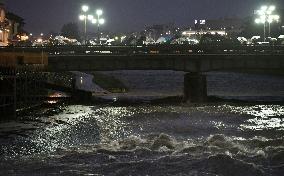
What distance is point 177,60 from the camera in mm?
59031

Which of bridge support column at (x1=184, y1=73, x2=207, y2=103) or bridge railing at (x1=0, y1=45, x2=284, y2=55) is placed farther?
bridge support column at (x1=184, y1=73, x2=207, y2=103)

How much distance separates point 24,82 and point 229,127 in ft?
77.2

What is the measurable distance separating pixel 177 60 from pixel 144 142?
28.6 metres

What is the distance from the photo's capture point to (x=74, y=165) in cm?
2572

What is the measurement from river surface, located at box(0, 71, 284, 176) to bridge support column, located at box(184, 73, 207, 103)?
228 inches

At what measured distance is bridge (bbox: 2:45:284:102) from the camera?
189 feet

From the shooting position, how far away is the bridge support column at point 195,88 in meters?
58.2

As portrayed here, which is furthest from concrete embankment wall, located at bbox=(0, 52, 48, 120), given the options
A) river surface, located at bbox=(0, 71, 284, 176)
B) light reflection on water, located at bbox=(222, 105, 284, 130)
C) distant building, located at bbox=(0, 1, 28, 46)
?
distant building, located at bbox=(0, 1, 28, 46)

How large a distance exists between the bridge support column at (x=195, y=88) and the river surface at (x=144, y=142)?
228 inches

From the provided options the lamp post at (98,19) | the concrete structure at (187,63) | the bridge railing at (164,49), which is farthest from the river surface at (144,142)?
the lamp post at (98,19)

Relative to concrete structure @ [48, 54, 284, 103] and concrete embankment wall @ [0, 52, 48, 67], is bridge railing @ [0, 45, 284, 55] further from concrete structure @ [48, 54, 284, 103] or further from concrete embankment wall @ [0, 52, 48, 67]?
concrete embankment wall @ [0, 52, 48, 67]

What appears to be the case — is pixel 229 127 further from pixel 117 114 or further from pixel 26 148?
pixel 26 148

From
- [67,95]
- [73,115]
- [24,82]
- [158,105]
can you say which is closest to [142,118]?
[73,115]

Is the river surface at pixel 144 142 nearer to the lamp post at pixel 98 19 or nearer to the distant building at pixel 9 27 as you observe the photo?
the lamp post at pixel 98 19
